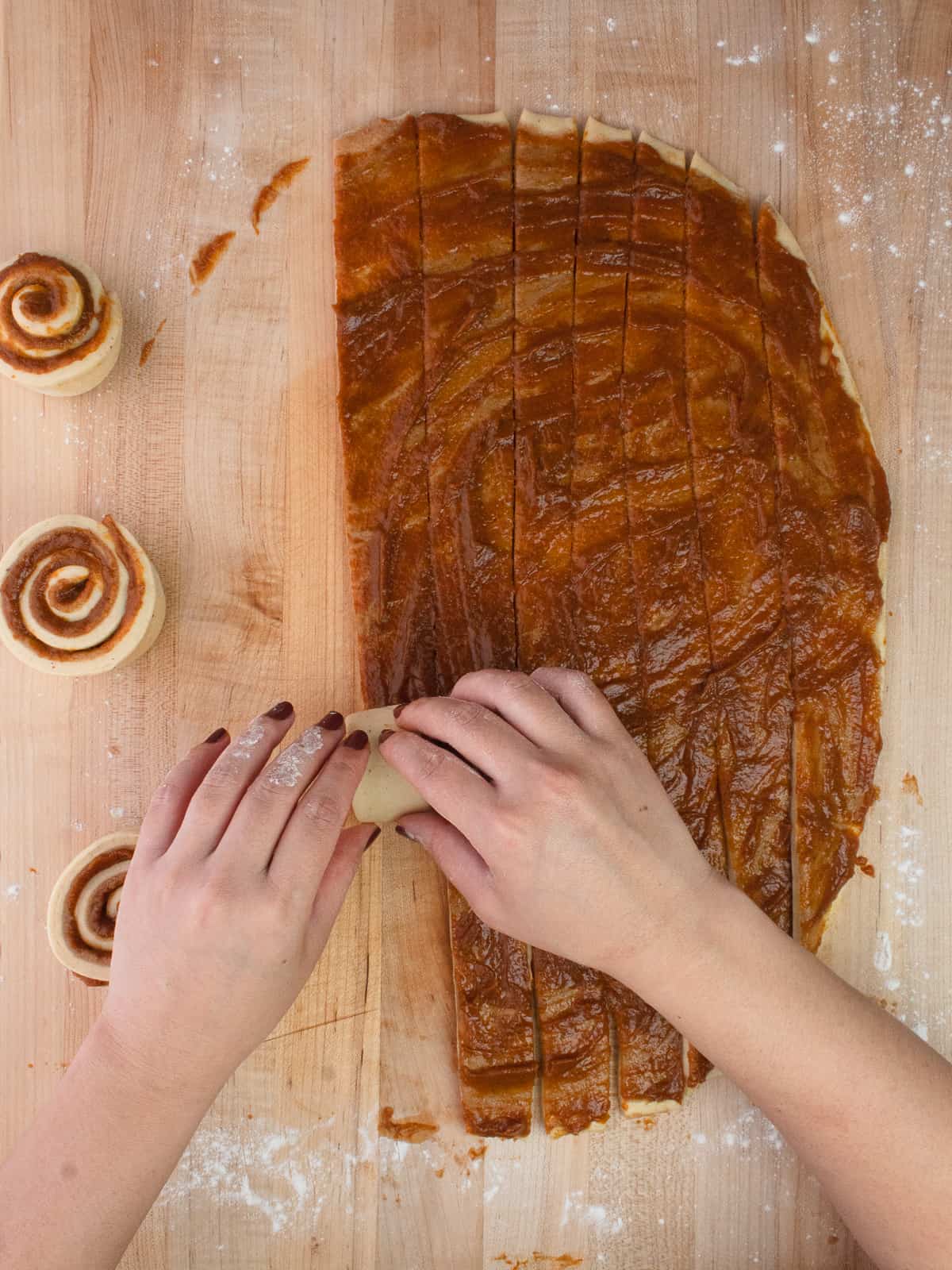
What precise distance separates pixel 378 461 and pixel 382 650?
0.40 m

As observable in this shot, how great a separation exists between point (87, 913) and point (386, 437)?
1.15 metres

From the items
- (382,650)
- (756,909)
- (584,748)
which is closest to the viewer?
(584,748)

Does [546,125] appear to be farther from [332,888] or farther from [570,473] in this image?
[332,888]

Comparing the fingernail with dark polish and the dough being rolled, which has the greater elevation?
the dough being rolled

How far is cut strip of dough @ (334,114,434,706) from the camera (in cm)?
202

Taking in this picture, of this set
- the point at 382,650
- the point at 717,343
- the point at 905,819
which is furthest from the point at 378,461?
the point at 905,819

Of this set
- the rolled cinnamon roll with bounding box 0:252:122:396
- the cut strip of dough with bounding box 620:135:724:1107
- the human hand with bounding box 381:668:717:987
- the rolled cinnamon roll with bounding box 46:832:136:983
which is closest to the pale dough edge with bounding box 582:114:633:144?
the cut strip of dough with bounding box 620:135:724:1107

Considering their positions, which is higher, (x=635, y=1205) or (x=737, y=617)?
(x=737, y=617)

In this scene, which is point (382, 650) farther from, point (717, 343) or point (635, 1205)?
point (635, 1205)

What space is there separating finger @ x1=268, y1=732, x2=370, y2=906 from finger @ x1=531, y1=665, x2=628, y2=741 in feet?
1.31

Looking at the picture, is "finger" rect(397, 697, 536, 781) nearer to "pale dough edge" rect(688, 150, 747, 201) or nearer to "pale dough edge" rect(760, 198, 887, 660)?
"pale dough edge" rect(760, 198, 887, 660)

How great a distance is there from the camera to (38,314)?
196 centimetres

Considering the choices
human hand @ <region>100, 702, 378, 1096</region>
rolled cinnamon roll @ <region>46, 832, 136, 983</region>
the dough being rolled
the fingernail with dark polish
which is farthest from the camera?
rolled cinnamon roll @ <region>46, 832, 136, 983</region>

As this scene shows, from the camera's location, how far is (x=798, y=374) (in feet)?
6.88
